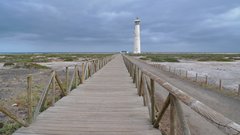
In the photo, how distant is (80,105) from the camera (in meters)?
6.95

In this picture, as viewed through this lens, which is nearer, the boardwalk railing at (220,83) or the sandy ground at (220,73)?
the boardwalk railing at (220,83)

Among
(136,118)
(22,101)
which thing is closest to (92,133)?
(136,118)

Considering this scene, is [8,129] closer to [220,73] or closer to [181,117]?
[181,117]

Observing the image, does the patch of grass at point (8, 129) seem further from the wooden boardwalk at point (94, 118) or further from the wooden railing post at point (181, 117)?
the wooden railing post at point (181, 117)

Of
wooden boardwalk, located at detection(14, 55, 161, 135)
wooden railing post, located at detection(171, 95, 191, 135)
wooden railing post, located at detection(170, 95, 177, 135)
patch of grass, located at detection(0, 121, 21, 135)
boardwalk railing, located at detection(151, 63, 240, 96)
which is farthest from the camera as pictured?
boardwalk railing, located at detection(151, 63, 240, 96)

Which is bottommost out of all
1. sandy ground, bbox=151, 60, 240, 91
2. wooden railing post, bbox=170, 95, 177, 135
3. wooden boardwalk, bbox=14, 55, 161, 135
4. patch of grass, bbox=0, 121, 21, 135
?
sandy ground, bbox=151, 60, 240, 91

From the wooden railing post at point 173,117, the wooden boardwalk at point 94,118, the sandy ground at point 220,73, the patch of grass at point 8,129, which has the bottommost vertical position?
the sandy ground at point 220,73

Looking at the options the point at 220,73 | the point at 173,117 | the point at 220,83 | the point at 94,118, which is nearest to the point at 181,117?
the point at 173,117

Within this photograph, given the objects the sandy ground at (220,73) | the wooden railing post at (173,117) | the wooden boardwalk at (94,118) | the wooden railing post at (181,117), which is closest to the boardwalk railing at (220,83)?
the sandy ground at (220,73)

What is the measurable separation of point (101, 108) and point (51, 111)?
4.16ft

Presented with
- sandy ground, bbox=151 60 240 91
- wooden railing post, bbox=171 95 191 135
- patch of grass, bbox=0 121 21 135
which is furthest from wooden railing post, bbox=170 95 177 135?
sandy ground, bbox=151 60 240 91

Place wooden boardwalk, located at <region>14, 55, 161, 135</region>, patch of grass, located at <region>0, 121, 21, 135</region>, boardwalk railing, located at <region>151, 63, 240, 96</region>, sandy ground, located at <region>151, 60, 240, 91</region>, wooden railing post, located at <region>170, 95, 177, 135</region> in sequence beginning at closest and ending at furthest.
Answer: wooden railing post, located at <region>170, 95, 177, 135</region> → wooden boardwalk, located at <region>14, 55, 161, 135</region> → patch of grass, located at <region>0, 121, 21, 135</region> → boardwalk railing, located at <region>151, 63, 240, 96</region> → sandy ground, located at <region>151, 60, 240, 91</region>

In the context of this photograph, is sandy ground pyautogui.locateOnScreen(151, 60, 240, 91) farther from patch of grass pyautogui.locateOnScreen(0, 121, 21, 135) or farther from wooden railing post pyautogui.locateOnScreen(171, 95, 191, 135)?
wooden railing post pyautogui.locateOnScreen(171, 95, 191, 135)

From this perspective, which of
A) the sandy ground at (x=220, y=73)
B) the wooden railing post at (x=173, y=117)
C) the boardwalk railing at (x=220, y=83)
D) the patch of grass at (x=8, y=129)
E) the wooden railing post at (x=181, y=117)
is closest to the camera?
the wooden railing post at (x=181, y=117)
